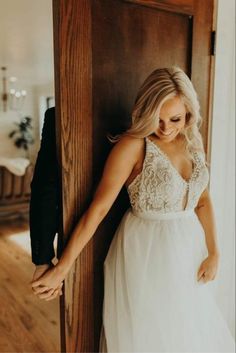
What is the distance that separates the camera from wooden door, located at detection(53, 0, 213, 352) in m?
1.08

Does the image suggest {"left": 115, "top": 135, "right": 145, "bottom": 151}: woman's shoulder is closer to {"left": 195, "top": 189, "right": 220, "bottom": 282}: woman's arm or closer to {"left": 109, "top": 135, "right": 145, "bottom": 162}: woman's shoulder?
{"left": 109, "top": 135, "right": 145, "bottom": 162}: woman's shoulder

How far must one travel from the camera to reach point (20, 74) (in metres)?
1.12

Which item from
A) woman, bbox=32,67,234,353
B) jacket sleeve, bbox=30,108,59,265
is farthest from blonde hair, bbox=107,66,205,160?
Answer: jacket sleeve, bbox=30,108,59,265

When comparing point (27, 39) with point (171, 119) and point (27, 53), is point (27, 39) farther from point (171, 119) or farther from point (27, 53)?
point (171, 119)

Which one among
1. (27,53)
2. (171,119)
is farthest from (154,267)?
(27,53)

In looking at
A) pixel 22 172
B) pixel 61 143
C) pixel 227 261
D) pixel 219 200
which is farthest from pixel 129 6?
pixel 227 261

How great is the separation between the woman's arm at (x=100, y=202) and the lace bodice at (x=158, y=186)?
0.21 feet

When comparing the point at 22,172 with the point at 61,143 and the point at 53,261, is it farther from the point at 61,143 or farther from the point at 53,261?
the point at 53,261

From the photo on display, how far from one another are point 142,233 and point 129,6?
29.7 inches

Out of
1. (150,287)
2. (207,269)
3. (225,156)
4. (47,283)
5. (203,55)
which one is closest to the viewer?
(47,283)

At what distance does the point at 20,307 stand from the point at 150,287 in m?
0.48

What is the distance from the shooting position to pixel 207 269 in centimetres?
131

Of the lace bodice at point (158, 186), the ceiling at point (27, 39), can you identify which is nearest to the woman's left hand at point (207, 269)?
the lace bodice at point (158, 186)

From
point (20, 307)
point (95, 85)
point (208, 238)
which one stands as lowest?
point (20, 307)
